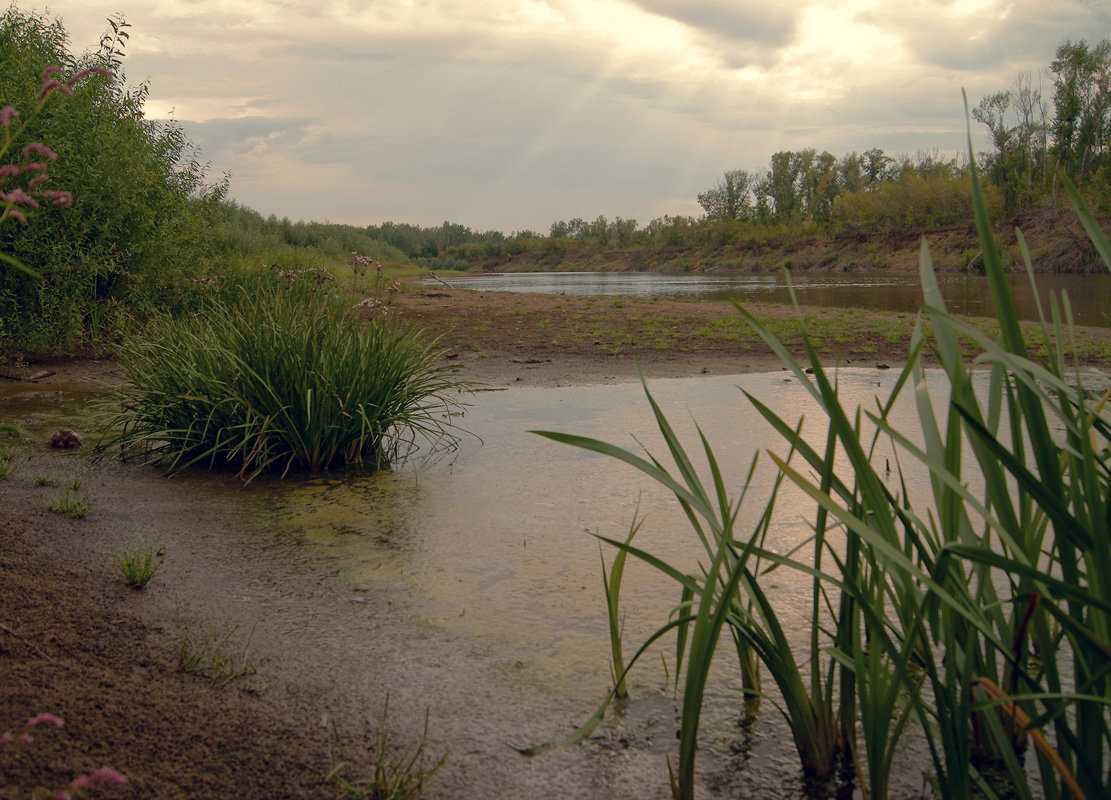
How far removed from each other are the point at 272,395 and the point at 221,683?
242cm

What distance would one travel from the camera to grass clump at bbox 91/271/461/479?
14.5 feet

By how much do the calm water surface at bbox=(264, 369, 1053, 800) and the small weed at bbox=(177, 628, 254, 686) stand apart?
59 cm

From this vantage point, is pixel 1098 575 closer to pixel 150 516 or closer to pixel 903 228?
pixel 150 516

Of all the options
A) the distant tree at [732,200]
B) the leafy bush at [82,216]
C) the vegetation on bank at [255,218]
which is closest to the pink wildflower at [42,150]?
the vegetation on bank at [255,218]

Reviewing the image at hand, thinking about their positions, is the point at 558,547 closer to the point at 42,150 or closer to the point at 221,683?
the point at 221,683

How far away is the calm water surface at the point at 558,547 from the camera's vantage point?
2061 millimetres

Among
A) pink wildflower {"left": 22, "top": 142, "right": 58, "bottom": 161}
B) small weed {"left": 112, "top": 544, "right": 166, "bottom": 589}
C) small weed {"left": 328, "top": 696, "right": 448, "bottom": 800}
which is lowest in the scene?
small weed {"left": 328, "top": 696, "right": 448, "bottom": 800}

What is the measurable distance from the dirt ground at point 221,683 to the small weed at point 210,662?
0.07ft

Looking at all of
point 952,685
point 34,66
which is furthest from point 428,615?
point 34,66

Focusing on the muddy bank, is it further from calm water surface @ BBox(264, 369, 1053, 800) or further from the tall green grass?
the tall green grass

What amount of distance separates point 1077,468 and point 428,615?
1964 mm

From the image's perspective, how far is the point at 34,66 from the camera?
24.9 ft

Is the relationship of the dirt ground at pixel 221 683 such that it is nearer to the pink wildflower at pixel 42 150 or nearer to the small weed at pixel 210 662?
the small weed at pixel 210 662

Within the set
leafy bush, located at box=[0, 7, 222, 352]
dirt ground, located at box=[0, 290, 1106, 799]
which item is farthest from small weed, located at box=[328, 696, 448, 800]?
leafy bush, located at box=[0, 7, 222, 352]
